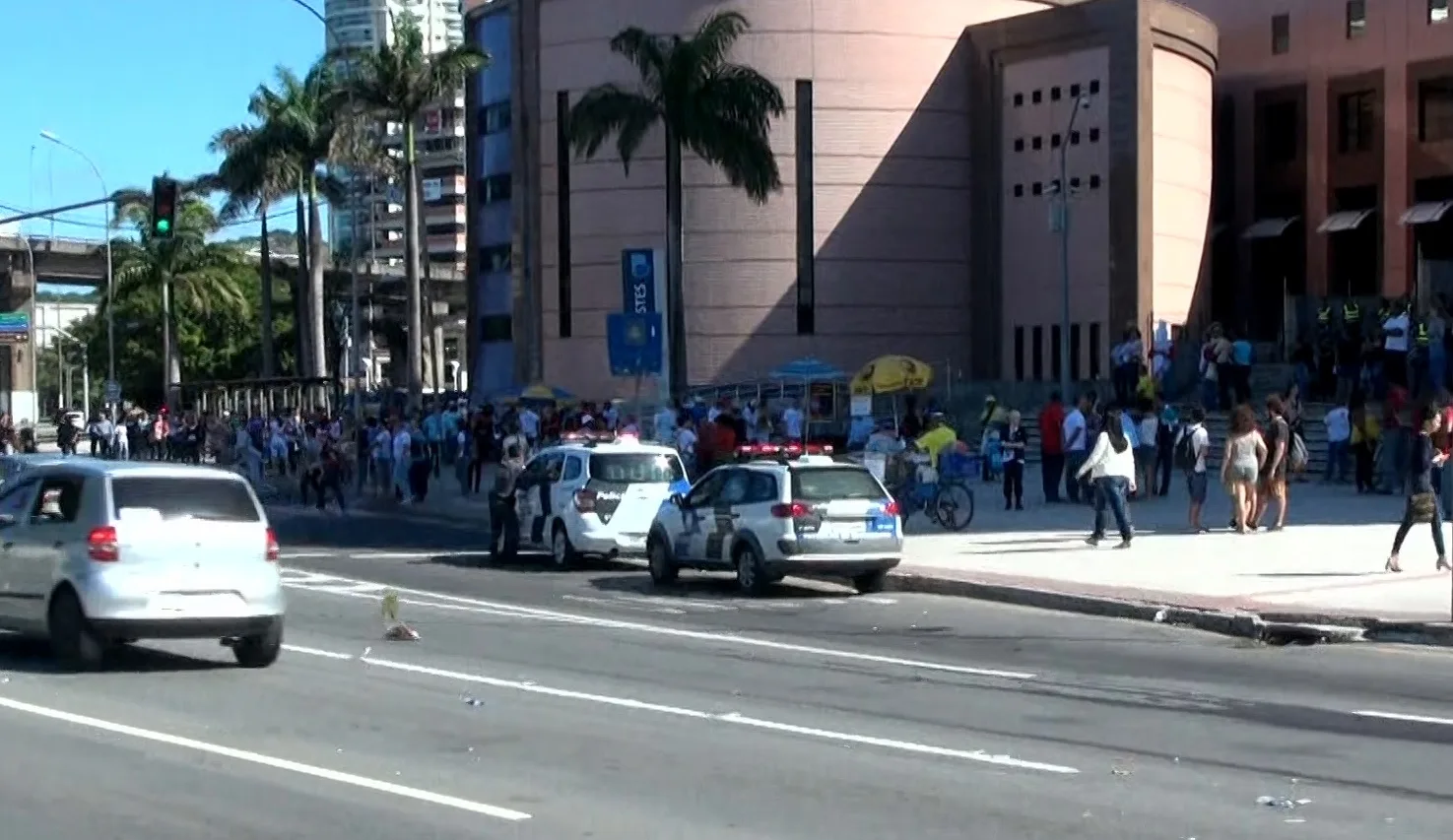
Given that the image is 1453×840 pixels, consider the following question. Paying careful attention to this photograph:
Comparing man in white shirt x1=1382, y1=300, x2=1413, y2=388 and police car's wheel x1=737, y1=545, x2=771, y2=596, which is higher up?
man in white shirt x1=1382, y1=300, x2=1413, y2=388

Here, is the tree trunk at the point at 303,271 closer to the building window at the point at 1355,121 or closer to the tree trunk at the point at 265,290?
the tree trunk at the point at 265,290

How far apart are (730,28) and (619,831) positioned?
33.8 meters

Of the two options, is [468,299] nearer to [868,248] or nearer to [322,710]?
[868,248]

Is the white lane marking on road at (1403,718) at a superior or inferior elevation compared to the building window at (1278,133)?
inferior

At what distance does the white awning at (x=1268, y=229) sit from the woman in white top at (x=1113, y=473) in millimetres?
35204

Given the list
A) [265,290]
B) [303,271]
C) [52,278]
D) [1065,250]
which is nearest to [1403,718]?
[1065,250]

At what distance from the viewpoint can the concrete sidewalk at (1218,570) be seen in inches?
731

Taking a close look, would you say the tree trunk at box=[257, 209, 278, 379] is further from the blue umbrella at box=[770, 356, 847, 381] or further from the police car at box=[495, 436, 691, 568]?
the police car at box=[495, 436, 691, 568]

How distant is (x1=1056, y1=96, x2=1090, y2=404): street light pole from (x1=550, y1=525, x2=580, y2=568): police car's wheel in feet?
68.3

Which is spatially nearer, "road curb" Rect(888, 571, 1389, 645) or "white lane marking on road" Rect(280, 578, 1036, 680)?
"white lane marking on road" Rect(280, 578, 1036, 680)

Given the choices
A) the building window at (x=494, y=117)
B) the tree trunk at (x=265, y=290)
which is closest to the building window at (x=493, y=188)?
the building window at (x=494, y=117)

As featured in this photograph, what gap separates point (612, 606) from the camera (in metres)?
21.9

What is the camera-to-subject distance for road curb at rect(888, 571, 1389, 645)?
692 inches

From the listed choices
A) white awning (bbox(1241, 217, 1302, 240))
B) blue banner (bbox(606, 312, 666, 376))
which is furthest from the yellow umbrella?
white awning (bbox(1241, 217, 1302, 240))
